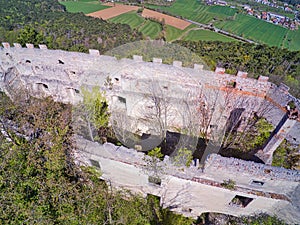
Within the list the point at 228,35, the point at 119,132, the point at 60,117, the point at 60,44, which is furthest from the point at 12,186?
the point at 228,35

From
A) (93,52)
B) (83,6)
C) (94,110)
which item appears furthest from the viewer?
(83,6)

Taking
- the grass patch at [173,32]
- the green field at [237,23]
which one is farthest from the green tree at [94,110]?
the green field at [237,23]

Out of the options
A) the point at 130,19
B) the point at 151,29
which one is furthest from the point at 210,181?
the point at 130,19

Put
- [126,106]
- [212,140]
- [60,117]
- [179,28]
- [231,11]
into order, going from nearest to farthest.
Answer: [60,117]
[212,140]
[126,106]
[179,28]
[231,11]

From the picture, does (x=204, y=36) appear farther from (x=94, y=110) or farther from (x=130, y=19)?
(x=94, y=110)

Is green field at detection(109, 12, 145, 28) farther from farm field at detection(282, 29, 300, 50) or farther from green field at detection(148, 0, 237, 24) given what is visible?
farm field at detection(282, 29, 300, 50)

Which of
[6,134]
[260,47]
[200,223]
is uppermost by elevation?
[260,47]

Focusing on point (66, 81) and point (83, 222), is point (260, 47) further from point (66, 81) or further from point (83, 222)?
point (83, 222)
